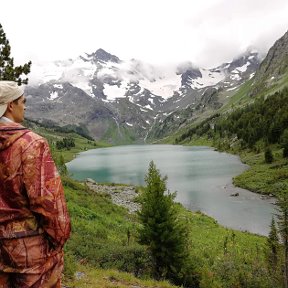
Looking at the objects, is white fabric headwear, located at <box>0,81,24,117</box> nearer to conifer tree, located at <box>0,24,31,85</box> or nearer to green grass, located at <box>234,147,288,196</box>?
conifer tree, located at <box>0,24,31,85</box>

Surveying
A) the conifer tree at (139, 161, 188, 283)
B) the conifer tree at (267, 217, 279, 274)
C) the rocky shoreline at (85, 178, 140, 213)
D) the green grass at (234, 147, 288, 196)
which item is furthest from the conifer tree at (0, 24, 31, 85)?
the green grass at (234, 147, 288, 196)

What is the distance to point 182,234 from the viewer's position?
2034 centimetres

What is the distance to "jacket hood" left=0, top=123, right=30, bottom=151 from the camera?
440cm

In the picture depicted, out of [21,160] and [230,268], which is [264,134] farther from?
[21,160]

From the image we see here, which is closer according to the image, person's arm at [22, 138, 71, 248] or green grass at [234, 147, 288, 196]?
person's arm at [22, 138, 71, 248]

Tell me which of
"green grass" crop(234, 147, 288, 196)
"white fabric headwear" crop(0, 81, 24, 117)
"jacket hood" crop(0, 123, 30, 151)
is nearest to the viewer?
"jacket hood" crop(0, 123, 30, 151)

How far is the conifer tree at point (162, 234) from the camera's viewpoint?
1928 centimetres

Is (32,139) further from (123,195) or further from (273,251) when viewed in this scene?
(123,195)

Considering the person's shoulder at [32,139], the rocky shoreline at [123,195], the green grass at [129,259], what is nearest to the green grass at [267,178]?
the rocky shoreline at [123,195]

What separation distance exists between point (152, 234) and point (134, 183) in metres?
62.7

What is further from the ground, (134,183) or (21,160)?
(21,160)

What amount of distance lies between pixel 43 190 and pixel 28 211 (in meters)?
0.37

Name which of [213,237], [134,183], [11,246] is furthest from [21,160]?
[134,183]

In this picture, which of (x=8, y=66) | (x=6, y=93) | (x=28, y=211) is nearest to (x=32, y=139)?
(x=6, y=93)
